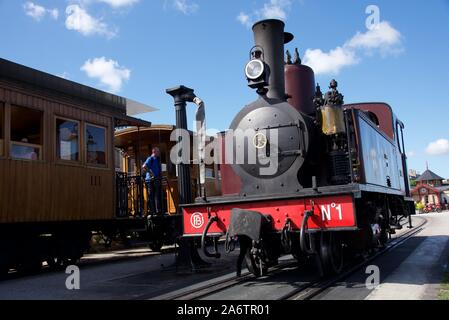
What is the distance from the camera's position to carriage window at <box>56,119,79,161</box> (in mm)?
8766

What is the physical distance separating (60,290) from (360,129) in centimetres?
516

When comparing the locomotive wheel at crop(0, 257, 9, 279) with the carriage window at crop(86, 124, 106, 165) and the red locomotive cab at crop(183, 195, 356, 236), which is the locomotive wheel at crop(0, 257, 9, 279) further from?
the red locomotive cab at crop(183, 195, 356, 236)

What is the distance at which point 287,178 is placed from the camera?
6.36 meters

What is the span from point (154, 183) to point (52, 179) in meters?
2.19

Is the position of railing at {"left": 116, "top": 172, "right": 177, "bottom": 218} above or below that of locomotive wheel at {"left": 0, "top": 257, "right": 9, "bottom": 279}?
above

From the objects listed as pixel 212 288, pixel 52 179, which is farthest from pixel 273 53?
pixel 52 179

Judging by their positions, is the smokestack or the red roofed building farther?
the red roofed building

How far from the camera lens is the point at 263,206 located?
6090 millimetres

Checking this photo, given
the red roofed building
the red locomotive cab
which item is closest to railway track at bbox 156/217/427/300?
the red locomotive cab

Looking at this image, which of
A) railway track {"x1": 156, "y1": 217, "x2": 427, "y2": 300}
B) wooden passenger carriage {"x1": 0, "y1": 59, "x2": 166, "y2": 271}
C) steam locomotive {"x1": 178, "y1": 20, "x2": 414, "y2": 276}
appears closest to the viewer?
railway track {"x1": 156, "y1": 217, "x2": 427, "y2": 300}

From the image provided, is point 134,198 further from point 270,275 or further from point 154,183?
point 270,275

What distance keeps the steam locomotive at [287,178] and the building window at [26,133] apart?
3458 mm

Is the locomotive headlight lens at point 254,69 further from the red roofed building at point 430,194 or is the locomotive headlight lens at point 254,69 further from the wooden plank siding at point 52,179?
the red roofed building at point 430,194

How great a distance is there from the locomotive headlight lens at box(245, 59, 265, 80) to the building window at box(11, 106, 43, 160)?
14.3 ft
